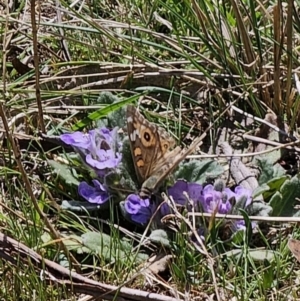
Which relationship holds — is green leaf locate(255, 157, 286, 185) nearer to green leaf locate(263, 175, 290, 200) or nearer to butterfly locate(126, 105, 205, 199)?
green leaf locate(263, 175, 290, 200)

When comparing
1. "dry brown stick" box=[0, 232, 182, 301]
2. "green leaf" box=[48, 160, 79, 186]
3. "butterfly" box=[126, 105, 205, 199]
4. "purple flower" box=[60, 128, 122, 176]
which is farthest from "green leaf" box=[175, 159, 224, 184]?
"dry brown stick" box=[0, 232, 182, 301]

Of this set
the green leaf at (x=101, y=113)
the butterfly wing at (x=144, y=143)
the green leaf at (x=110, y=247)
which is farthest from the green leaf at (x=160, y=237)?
the green leaf at (x=101, y=113)

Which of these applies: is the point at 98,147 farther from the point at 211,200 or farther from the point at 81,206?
the point at 211,200

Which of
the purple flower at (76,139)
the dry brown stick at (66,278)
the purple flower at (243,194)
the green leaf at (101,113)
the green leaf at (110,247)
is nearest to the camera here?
the dry brown stick at (66,278)

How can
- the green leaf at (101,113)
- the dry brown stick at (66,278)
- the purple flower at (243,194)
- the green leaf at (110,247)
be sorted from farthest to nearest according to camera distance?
the green leaf at (101,113), the purple flower at (243,194), the green leaf at (110,247), the dry brown stick at (66,278)

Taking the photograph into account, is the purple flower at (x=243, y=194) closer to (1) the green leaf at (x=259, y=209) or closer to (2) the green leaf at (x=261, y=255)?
(1) the green leaf at (x=259, y=209)

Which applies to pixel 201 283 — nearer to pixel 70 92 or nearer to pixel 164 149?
pixel 164 149

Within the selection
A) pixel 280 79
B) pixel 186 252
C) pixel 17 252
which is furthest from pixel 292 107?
pixel 17 252

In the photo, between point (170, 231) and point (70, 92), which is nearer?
point (170, 231)
